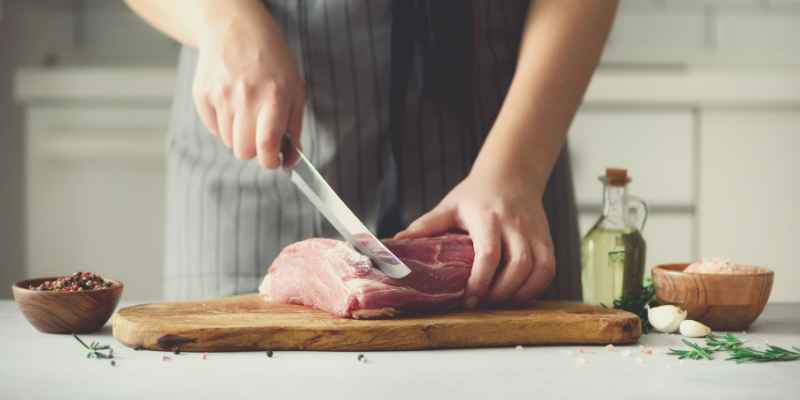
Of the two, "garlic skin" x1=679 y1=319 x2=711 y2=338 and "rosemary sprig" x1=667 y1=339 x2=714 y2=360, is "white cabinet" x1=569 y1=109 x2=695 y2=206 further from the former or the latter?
"rosemary sprig" x1=667 y1=339 x2=714 y2=360

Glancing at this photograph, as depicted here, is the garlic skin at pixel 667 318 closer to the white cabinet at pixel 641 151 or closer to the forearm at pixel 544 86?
the forearm at pixel 544 86

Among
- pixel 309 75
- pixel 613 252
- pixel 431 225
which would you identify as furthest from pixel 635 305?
pixel 309 75

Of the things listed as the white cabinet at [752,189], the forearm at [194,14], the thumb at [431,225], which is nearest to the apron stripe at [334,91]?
the forearm at [194,14]

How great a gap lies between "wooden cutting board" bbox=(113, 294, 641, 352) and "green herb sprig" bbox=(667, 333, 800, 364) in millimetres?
98

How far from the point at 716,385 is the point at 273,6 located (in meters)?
1.00

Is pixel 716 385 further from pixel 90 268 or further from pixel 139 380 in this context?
pixel 90 268

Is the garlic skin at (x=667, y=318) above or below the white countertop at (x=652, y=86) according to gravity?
below

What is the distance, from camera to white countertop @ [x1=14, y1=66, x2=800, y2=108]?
2.64 meters

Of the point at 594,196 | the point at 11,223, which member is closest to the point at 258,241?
the point at 594,196

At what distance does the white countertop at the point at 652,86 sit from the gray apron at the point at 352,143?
3.83 ft

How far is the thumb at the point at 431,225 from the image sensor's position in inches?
52.6

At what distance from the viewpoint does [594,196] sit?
2.64 meters

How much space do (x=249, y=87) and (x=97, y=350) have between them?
407 millimetres

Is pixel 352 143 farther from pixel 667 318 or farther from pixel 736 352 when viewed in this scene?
pixel 736 352
